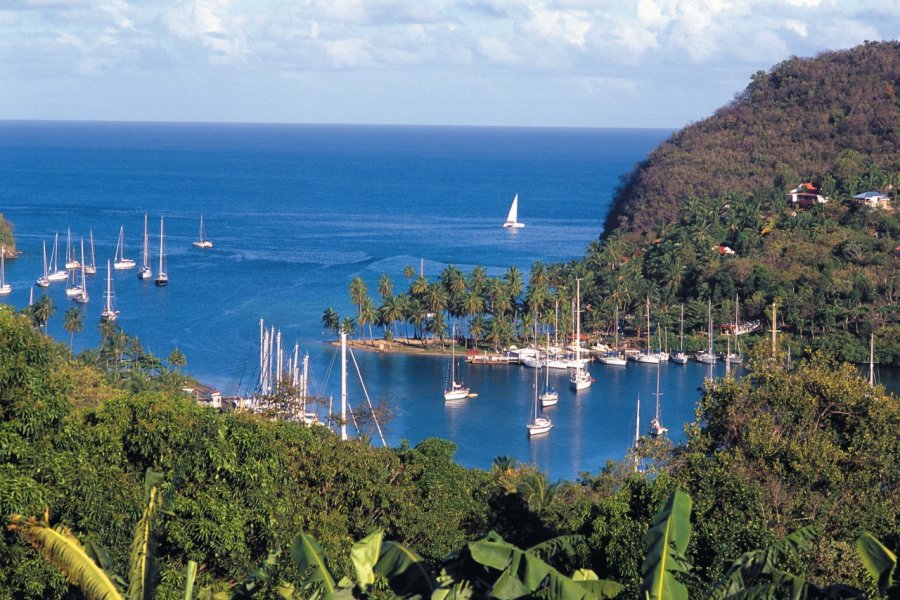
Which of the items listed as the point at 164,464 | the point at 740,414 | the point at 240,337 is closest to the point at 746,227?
the point at 240,337

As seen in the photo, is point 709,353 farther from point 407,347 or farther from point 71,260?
point 71,260

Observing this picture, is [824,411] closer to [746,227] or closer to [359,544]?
[359,544]

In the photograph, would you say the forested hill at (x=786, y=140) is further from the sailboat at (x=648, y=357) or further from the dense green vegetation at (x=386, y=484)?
the dense green vegetation at (x=386, y=484)

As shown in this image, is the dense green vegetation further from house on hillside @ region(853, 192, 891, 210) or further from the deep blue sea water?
house on hillside @ region(853, 192, 891, 210)

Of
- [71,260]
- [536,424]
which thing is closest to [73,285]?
[71,260]

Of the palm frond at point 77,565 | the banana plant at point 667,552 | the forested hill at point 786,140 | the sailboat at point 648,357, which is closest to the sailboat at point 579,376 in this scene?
the sailboat at point 648,357

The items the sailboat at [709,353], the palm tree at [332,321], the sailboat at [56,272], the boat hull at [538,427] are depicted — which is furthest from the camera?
the sailboat at [56,272]
